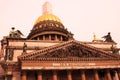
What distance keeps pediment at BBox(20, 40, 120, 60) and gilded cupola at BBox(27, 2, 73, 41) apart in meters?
11.7

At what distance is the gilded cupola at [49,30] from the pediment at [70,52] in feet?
38.4

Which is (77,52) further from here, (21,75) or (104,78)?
(21,75)

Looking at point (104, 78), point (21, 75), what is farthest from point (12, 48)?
point (104, 78)

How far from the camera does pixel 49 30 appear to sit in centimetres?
4491

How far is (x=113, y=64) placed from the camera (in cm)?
3291

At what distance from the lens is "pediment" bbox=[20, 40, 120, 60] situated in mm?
30109

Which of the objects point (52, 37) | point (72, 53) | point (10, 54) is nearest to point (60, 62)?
point (72, 53)

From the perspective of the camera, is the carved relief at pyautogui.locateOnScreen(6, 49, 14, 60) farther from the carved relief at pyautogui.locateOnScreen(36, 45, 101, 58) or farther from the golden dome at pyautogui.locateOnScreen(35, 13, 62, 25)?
the golden dome at pyautogui.locateOnScreen(35, 13, 62, 25)

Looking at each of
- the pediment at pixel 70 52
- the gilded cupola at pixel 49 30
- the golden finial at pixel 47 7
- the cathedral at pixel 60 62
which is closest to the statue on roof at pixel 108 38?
the cathedral at pixel 60 62

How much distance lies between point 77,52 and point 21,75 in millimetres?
8200

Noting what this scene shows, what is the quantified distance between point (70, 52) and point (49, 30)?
1420 cm

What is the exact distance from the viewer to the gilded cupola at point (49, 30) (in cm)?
4478

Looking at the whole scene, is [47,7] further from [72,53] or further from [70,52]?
[72,53]

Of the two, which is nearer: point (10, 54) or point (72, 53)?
point (72, 53)
